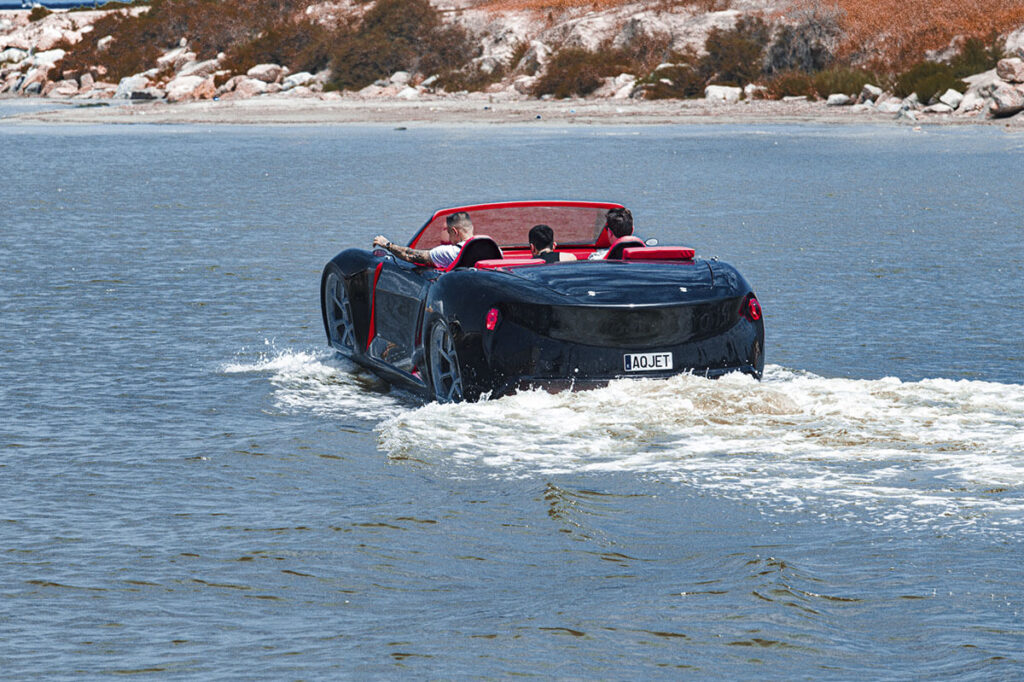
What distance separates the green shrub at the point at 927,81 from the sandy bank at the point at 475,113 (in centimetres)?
227

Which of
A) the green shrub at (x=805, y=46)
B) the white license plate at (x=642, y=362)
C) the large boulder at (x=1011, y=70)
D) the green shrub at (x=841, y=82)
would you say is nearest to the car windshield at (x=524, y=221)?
the white license plate at (x=642, y=362)

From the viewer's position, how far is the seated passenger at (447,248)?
968cm

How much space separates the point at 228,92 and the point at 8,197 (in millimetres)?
57078

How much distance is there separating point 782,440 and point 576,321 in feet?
4.41

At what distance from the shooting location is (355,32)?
8869cm

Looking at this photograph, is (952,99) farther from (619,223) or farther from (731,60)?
(619,223)

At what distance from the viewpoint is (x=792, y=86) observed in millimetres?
62000

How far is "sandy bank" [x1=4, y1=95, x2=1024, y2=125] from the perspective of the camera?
5481cm

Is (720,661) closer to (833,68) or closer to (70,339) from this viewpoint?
(70,339)

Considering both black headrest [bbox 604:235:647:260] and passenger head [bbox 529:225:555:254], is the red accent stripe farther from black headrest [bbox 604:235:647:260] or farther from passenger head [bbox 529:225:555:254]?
black headrest [bbox 604:235:647:260]

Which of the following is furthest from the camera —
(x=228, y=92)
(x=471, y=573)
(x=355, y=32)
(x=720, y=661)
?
(x=355, y=32)

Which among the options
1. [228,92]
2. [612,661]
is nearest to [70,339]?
[612,661]

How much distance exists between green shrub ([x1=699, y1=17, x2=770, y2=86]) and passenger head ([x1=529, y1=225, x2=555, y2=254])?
2293 inches

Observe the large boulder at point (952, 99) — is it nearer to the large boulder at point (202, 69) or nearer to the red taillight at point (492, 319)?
the red taillight at point (492, 319)
